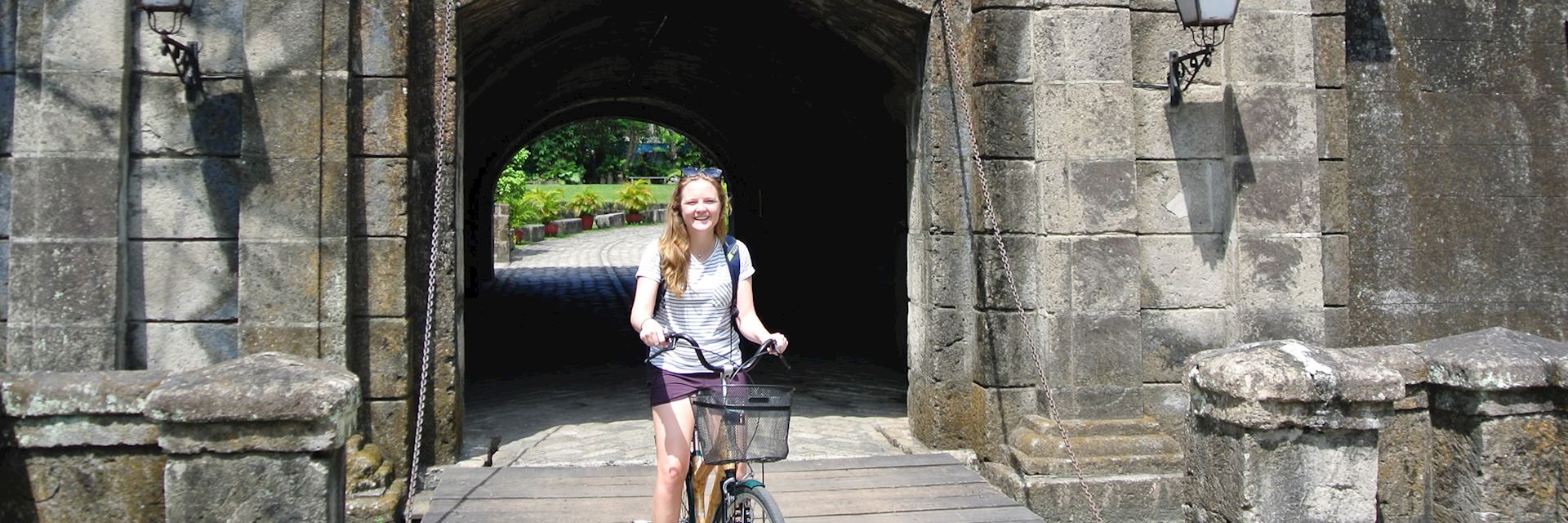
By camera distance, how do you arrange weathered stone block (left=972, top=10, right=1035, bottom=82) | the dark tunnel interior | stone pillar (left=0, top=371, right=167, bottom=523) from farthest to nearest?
the dark tunnel interior, weathered stone block (left=972, top=10, right=1035, bottom=82), stone pillar (left=0, top=371, right=167, bottom=523)

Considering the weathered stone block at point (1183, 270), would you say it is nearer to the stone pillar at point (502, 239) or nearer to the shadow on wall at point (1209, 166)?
the shadow on wall at point (1209, 166)

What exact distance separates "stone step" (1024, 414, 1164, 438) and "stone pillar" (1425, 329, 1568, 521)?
150 centimetres

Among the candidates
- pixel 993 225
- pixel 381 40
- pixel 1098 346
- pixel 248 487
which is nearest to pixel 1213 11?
pixel 993 225

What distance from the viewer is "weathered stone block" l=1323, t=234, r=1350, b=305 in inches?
239

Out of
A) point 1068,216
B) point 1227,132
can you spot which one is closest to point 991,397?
point 1068,216

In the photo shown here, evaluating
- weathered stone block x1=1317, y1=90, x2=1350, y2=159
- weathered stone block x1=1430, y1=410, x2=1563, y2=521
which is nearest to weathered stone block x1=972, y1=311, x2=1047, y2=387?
weathered stone block x1=1317, y1=90, x2=1350, y2=159

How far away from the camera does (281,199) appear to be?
527 cm

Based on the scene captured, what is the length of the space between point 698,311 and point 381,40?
2408 millimetres

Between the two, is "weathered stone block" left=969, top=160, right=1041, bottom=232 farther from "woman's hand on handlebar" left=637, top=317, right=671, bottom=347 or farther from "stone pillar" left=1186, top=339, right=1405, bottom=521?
"woman's hand on handlebar" left=637, top=317, right=671, bottom=347

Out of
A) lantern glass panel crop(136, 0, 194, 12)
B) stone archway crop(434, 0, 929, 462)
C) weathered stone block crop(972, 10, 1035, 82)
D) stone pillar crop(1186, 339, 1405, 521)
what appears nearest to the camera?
stone pillar crop(1186, 339, 1405, 521)

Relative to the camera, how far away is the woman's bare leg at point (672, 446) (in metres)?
3.95

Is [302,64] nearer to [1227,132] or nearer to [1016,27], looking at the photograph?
[1016,27]

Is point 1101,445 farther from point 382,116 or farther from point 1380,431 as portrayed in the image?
point 382,116

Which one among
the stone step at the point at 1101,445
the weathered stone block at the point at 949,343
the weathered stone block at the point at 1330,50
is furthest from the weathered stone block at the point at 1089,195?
the weathered stone block at the point at 1330,50
